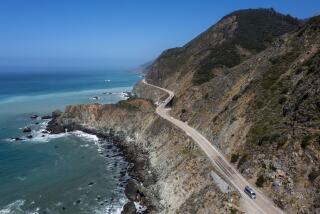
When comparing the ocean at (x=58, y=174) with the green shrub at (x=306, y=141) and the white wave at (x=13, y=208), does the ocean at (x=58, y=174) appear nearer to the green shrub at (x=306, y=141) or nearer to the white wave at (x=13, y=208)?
the white wave at (x=13, y=208)

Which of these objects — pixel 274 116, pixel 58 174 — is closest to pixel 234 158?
pixel 274 116

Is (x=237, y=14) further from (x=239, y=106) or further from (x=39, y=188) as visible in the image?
(x=39, y=188)

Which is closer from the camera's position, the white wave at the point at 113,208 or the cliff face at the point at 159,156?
the cliff face at the point at 159,156

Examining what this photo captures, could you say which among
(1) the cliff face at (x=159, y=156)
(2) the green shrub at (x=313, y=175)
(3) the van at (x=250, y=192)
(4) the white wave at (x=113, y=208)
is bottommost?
(4) the white wave at (x=113, y=208)

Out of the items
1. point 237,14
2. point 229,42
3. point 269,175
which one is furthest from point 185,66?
point 269,175

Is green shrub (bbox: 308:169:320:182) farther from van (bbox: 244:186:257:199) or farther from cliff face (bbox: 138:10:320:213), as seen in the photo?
van (bbox: 244:186:257:199)

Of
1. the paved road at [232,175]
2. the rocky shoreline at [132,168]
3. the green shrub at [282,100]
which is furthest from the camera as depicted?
the rocky shoreline at [132,168]

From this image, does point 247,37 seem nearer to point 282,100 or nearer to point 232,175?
point 282,100

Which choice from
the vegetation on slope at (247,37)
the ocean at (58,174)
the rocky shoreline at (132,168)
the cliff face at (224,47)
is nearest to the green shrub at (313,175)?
the rocky shoreline at (132,168)
